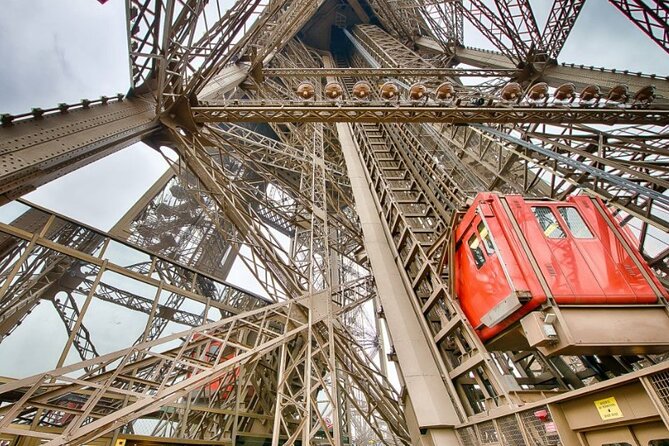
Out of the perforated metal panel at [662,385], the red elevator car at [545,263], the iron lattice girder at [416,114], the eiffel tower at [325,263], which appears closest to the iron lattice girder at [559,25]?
the eiffel tower at [325,263]

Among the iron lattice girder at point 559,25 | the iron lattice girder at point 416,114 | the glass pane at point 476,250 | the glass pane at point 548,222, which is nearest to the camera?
the glass pane at point 548,222

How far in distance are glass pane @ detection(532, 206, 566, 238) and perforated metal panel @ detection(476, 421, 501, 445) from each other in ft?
8.37

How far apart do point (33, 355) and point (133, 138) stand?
16.6 feet

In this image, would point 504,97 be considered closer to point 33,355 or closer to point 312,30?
point 33,355

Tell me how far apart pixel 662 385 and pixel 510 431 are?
1.72m

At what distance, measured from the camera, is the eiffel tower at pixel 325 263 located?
3607 millimetres

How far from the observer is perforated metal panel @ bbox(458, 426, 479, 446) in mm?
3827

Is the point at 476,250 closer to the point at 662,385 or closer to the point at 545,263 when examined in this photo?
the point at 545,263

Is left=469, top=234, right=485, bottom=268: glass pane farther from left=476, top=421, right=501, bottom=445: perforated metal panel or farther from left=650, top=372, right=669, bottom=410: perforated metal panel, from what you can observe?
left=650, top=372, right=669, bottom=410: perforated metal panel

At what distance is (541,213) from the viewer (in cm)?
416

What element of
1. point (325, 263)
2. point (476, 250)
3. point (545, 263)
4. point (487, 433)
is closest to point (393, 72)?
point (325, 263)

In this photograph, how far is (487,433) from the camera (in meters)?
3.66

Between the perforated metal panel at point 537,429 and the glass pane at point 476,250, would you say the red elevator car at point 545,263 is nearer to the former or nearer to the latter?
the glass pane at point 476,250

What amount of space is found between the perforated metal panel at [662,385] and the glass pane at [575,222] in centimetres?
226
